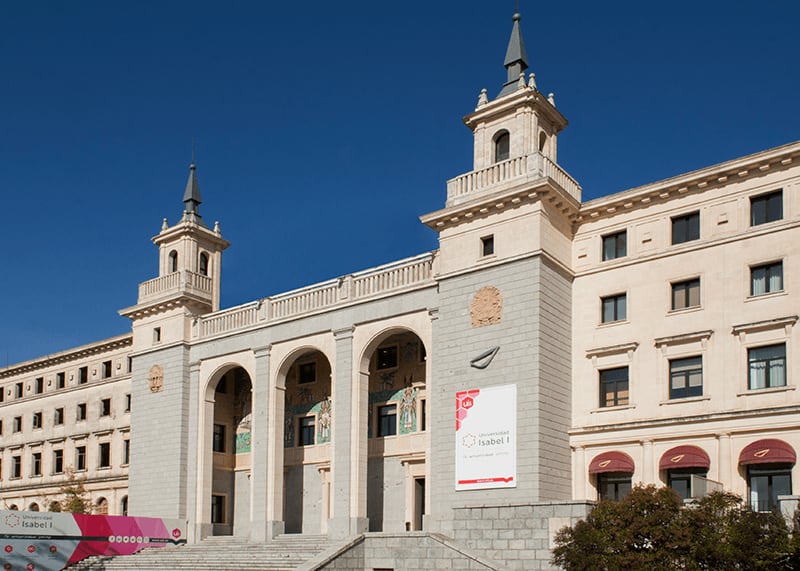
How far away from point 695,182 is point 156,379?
27.5 metres

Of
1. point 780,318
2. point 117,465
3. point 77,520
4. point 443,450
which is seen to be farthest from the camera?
point 117,465

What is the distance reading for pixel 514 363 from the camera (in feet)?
105

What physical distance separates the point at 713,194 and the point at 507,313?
7.79 meters

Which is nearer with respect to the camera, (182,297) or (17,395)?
(182,297)

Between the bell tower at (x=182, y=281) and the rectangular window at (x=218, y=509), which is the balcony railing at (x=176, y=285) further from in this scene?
the rectangular window at (x=218, y=509)

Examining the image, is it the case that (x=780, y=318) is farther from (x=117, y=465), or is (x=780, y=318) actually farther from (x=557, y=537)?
(x=117, y=465)

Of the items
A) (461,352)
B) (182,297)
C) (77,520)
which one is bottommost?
(77,520)

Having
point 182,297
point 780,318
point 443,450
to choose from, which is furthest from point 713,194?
point 182,297

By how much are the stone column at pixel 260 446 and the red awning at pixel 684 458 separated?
57.7 feet

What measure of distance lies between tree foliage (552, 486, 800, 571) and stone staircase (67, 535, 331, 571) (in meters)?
13.7

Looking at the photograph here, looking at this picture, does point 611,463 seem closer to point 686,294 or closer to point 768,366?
point 768,366

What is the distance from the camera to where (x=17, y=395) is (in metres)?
61.8

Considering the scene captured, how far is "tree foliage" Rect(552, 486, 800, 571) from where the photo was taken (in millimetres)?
20547

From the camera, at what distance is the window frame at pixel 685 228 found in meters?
31.5
